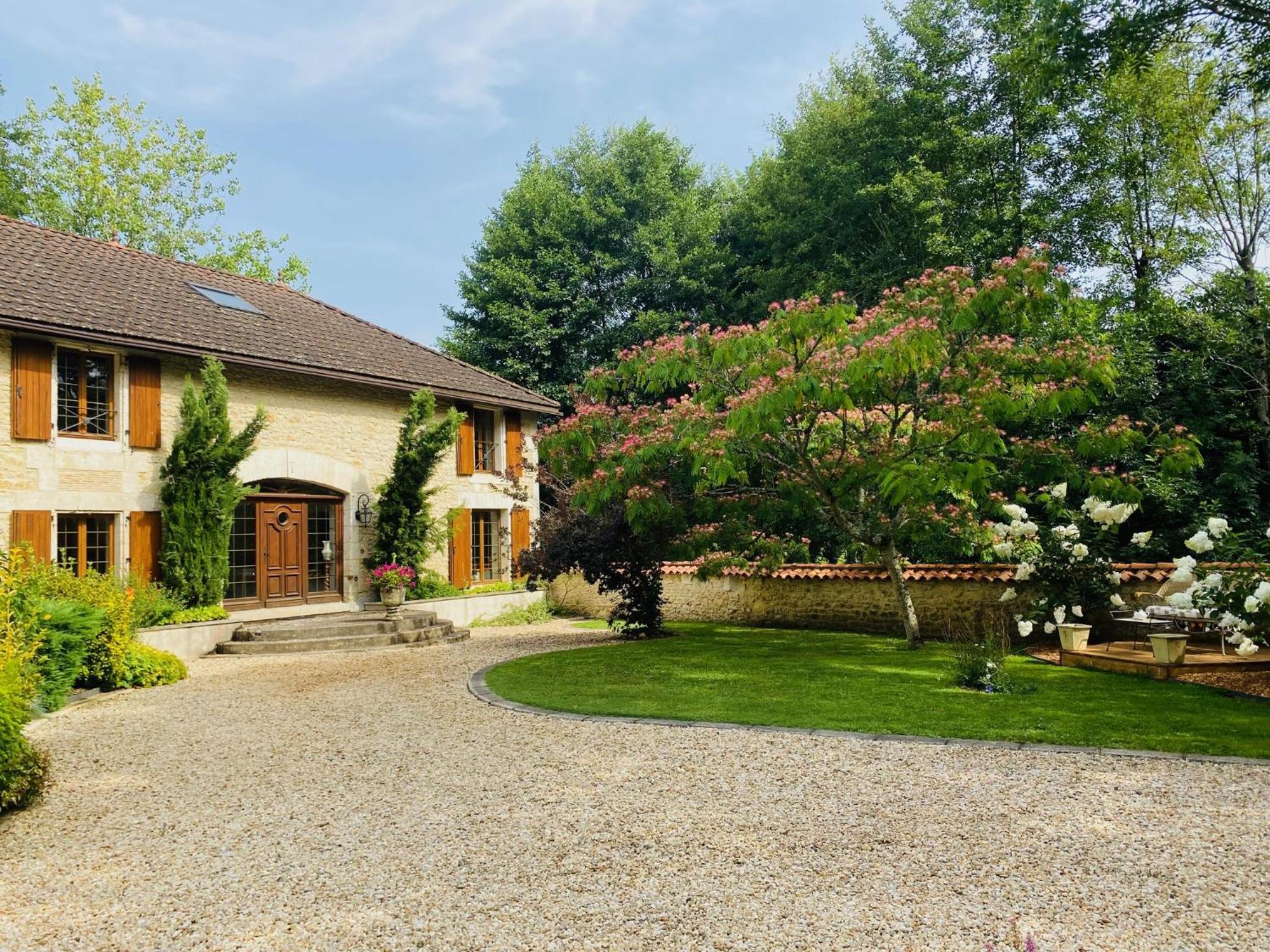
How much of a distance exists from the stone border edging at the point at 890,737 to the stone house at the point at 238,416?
26.1 feet

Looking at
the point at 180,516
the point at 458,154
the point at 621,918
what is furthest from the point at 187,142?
the point at 621,918

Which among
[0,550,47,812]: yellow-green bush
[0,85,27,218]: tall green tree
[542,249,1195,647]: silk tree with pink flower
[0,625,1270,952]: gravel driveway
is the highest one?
[0,85,27,218]: tall green tree

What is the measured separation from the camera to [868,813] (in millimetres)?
4734

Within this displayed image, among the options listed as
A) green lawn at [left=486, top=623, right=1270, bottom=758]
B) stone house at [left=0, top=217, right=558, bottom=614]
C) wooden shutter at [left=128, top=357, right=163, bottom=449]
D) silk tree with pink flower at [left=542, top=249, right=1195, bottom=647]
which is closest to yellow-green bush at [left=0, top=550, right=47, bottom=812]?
green lawn at [left=486, top=623, right=1270, bottom=758]

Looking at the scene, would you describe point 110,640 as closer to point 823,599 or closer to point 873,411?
point 873,411

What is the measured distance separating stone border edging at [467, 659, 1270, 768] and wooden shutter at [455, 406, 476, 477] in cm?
984

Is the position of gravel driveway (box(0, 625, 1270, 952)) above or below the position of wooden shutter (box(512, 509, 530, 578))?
below

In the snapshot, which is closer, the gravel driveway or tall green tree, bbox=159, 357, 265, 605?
the gravel driveway

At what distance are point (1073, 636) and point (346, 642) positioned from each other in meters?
10.6

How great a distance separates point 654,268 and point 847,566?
51.8 ft

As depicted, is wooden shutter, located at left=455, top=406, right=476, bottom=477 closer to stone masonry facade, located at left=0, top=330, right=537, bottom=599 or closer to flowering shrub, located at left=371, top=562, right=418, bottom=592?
stone masonry facade, located at left=0, top=330, right=537, bottom=599

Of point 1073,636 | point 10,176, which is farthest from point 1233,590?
point 10,176

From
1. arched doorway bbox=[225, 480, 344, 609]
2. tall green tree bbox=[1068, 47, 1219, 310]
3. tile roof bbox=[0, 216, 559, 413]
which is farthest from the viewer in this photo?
tall green tree bbox=[1068, 47, 1219, 310]

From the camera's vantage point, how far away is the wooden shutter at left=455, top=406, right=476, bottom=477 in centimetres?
1761
